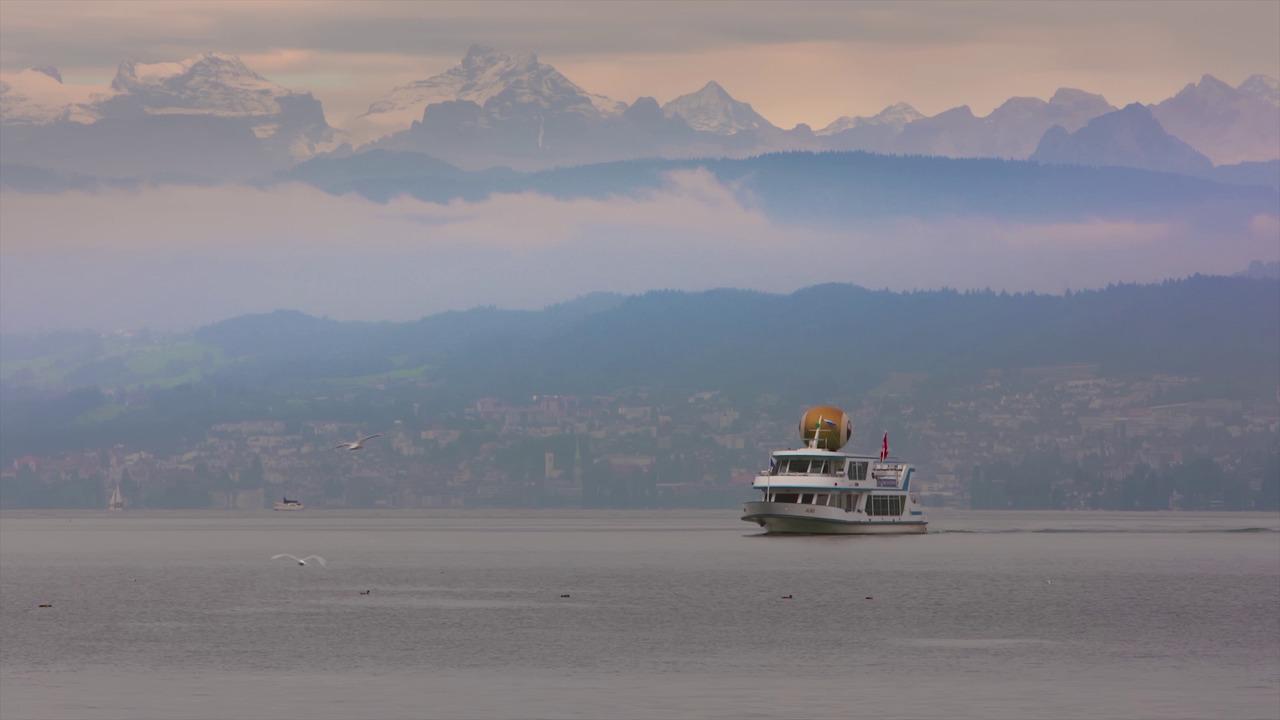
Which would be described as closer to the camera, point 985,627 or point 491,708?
point 491,708

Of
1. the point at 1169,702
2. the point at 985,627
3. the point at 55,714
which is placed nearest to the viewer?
the point at 55,714

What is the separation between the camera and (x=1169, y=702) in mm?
71562

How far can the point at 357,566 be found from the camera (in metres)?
198

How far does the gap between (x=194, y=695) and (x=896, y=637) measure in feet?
142

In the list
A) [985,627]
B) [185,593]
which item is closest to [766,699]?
[985,627]

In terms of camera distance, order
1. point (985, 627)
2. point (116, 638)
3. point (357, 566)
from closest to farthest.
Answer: point (116, 638)
point (985, 627)
point (357, 566)

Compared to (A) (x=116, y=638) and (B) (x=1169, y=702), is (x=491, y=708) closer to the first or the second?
(B) (x=1169, y=702)

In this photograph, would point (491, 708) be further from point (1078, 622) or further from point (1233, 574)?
point (1233, 574)

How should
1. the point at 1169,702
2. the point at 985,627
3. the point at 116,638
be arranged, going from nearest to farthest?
1. the point at 1169,702
2. the point at 116,638
3. the point at 985,627

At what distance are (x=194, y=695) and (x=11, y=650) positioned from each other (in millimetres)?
25290

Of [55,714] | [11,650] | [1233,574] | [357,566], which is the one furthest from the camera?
[357,566]

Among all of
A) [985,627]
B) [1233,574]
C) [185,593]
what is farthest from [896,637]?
[1233,574]

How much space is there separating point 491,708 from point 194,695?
12.2m

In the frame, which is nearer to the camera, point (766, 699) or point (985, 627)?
point (766, 699)
